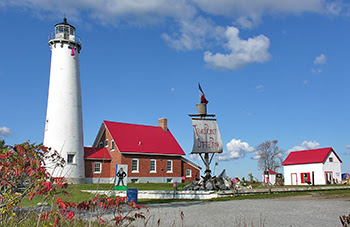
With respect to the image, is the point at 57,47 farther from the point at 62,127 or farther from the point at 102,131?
the point at 102,131

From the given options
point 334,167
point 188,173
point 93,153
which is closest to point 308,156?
point 334,167

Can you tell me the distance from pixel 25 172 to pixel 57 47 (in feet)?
98.3

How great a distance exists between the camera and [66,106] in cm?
3253

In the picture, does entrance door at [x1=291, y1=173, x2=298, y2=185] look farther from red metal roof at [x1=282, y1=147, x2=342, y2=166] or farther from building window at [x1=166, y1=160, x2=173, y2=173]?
building window at [x1=166, y1=160, x2=173, y2=173]

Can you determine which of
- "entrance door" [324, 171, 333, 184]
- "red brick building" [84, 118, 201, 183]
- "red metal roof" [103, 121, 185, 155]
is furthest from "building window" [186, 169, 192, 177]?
"entrance door" [324, 171, 333, 184]

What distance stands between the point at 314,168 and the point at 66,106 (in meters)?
32.0

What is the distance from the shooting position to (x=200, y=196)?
18391 millimetres

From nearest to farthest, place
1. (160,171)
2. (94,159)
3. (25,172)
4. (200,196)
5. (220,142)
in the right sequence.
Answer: (25,172) → (200,196) → (220,142) → (94,159) → (160,171)

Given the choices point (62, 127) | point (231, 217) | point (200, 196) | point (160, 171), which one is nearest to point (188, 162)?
point (160, 171)

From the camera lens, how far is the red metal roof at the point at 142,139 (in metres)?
39.2

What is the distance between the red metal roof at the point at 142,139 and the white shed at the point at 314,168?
1564 cm

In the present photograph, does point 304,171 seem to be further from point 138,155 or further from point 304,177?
point 138,155

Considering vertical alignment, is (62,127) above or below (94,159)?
above

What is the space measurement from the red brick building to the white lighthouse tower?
317 cm
